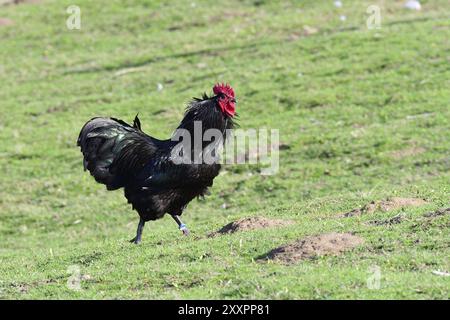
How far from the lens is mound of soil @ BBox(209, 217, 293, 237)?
42.4 ft

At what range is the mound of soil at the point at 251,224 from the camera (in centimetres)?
1293

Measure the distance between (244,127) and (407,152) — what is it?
4541 mm

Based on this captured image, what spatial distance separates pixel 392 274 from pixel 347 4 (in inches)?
885

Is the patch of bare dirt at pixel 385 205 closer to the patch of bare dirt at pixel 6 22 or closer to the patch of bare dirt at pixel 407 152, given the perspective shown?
the patch of bare dirt at pixel 407 152

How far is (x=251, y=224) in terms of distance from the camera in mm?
13055

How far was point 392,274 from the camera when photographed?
9711mm

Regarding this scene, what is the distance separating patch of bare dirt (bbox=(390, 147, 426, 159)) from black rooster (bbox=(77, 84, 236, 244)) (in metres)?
7.06

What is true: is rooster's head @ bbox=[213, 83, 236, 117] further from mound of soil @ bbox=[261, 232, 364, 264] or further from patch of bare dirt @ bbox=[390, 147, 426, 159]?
patch of bare dirt @ bbox=[390, 147, 426, 159]

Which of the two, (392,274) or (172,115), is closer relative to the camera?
(392,274)

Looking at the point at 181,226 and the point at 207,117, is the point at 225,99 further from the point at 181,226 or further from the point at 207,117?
the point at 181,226

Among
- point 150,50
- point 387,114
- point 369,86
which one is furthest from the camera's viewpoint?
point 150,50
